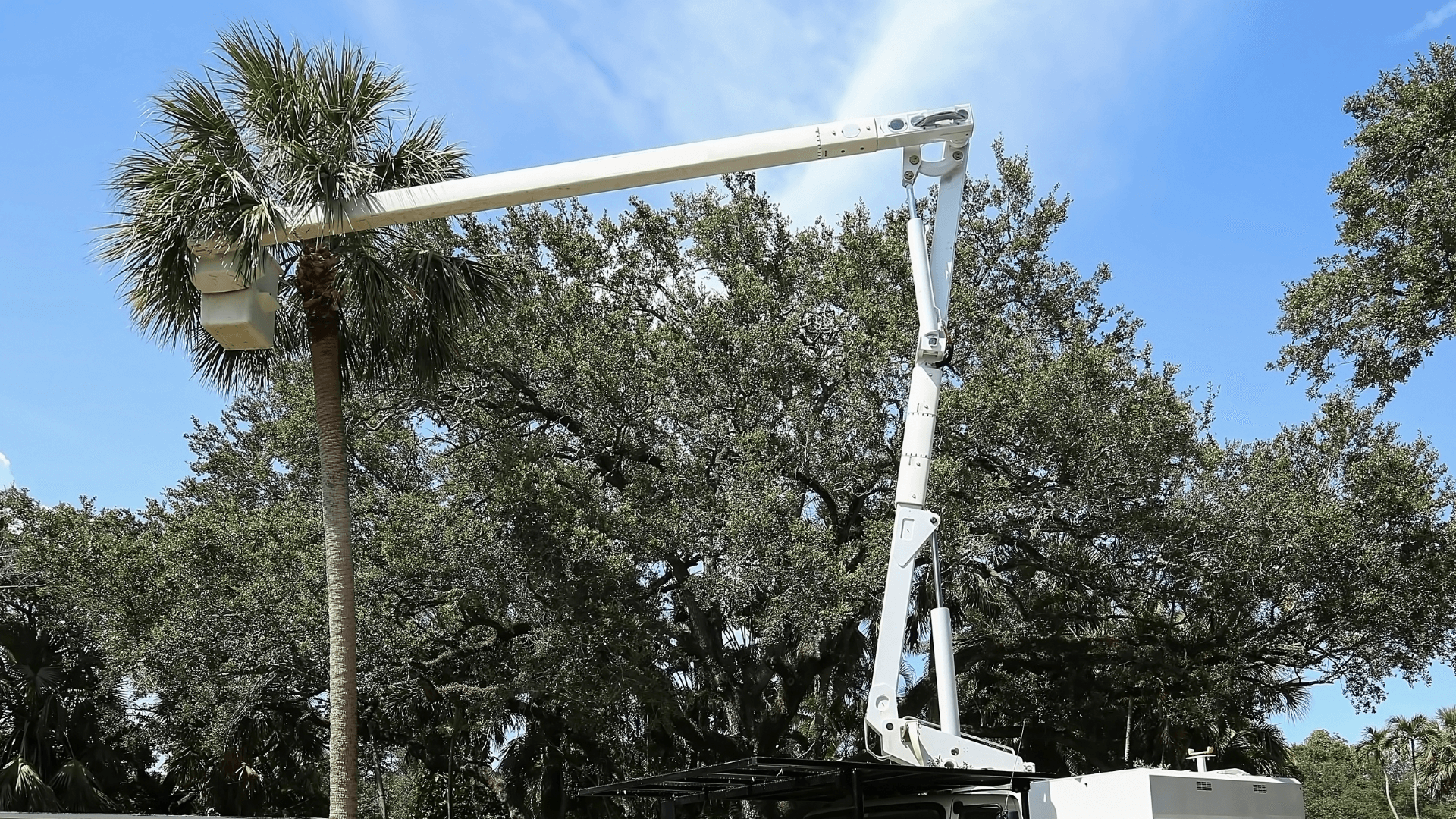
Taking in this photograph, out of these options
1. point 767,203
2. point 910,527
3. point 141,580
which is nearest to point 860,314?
point 767,203

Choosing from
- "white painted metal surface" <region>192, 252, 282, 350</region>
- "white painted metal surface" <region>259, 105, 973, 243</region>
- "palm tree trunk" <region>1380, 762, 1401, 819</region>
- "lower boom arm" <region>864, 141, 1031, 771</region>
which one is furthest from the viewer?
"palm tree trunk" <region>1380, 762, 1401, 819</region>

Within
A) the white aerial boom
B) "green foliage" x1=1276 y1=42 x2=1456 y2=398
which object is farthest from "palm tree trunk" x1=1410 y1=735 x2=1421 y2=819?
the white aerial boom

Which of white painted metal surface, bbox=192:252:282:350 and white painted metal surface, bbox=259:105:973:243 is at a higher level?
white painted metal surface, bbox=259:105:973:243

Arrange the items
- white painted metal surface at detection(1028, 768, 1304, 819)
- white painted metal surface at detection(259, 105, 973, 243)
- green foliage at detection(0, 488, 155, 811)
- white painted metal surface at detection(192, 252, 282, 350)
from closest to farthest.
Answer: white painted metal surface at detection(1028, 768, 1304, 819) → white painted metal surface at detection(259, 105, 973, 243) → white painted metal surface at detection(192, 252, 282, 350) → green foliage at detection(0, 488, 155, 811)

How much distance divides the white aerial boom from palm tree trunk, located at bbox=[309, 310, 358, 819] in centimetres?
96

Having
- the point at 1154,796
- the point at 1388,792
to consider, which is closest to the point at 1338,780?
the point at 1388,792

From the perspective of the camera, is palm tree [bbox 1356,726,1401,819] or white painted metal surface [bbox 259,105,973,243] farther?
palm tree [bbox 1356,726,1401,819]

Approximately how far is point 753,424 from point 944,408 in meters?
3.05

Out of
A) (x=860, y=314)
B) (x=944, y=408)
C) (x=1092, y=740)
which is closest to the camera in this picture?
(x=944, y=408)

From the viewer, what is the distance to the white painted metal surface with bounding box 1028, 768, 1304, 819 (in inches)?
285

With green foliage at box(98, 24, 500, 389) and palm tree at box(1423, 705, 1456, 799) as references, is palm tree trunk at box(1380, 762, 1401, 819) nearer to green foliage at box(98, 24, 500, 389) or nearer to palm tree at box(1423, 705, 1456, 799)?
palm tree at box(1423, 705, 1456, 799)

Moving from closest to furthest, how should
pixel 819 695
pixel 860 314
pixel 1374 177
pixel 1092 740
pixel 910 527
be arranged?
pixel 910 527 < pixel 1374 177 < pixel 860 314 < pixel 819 695 < pixel 1092 740

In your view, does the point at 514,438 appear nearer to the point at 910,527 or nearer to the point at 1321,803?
the point at 910,527

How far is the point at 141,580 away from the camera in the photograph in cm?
1978
